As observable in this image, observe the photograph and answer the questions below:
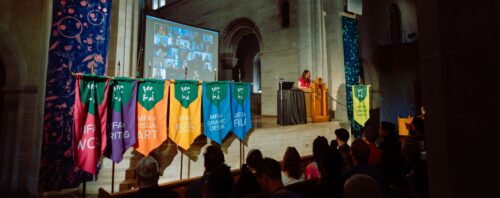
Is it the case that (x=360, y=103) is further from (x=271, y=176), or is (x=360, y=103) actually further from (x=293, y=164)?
(x=271, y=176)

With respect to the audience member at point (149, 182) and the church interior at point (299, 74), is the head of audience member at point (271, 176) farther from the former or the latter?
the church interior at point (299, 74)

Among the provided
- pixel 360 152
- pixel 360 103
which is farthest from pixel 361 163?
pixel 360 103

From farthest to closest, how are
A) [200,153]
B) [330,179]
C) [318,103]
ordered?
[318,103]
[200,153]
[330,179]

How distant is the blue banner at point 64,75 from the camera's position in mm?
4070

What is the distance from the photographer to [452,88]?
1218 mm

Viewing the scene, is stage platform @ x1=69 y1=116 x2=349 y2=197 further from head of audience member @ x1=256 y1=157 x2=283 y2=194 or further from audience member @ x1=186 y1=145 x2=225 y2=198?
head of audience member @ x1=256 y1=157 x2=283 y2=194

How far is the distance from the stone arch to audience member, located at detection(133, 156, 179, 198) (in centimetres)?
1016

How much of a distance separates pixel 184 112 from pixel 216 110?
59cm

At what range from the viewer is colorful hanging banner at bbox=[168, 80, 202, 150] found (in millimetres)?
4352

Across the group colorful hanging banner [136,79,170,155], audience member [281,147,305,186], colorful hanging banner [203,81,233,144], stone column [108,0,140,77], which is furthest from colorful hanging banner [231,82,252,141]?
audience member [281,147,305,186]

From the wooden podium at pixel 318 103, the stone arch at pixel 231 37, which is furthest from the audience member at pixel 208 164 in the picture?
the stone arch at pixel 231 37

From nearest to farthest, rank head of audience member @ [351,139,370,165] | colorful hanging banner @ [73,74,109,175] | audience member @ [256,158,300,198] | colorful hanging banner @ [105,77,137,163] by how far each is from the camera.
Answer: audience member @ [256,158,300,198], head of audience member @ [351,139,370,165], colorful hanging banner @ [73,74,109,175], colorful hanging banner @ [105,77,137,163]

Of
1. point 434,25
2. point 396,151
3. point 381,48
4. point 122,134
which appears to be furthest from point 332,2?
point 434,25

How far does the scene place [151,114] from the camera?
13.6 feet
